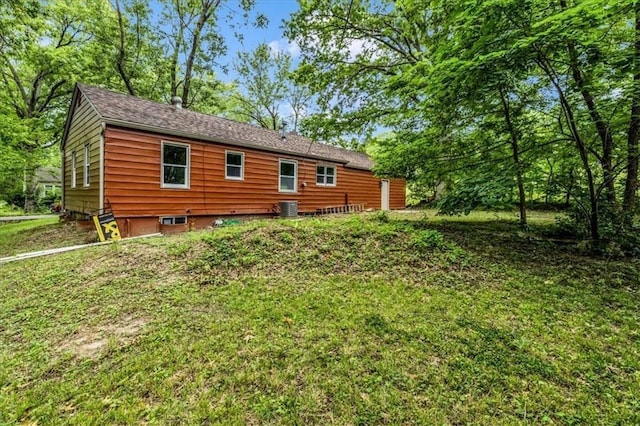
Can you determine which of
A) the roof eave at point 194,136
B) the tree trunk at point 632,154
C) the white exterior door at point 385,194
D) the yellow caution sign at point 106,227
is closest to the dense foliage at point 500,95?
the tree trunk at point 632,154

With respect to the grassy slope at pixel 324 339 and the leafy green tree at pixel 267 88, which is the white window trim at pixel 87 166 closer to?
the grassy slope at pixel 324 339

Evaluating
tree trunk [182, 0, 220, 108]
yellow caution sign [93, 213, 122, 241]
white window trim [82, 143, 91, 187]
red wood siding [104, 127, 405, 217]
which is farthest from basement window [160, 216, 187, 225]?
tree trunk [182, 0, 220, 108]

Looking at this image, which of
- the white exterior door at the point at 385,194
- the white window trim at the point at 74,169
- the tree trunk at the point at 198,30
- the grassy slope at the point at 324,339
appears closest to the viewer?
the grassy slope at the point at 324,339

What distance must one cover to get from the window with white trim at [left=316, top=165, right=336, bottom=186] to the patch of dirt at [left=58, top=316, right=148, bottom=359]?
1111 cm

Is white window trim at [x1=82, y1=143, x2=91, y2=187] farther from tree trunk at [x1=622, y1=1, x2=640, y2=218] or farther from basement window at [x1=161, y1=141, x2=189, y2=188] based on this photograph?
tree trunk at [x1=622, y1=1, x2=640, y2=218]

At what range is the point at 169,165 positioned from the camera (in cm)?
895

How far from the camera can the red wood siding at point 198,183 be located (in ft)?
26.2

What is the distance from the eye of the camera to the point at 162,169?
344 inches

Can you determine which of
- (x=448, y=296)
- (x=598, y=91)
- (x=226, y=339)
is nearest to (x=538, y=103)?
(x=598, y=91)

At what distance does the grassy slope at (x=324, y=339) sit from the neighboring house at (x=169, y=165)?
3.71 metres

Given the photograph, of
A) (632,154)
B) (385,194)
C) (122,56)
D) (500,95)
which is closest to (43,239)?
(122,56)

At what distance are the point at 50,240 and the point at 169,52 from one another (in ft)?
47.5

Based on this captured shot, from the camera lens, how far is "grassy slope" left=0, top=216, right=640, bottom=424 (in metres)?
2.06

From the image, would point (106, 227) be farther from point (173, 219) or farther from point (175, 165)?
point (175, 165)
